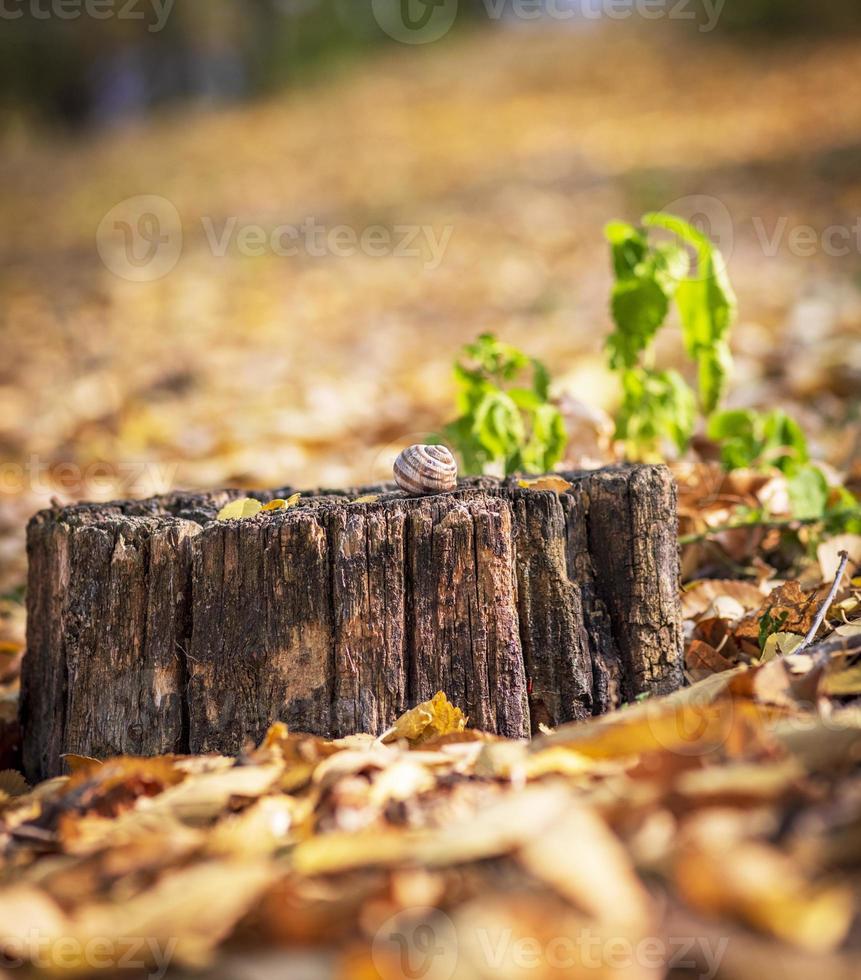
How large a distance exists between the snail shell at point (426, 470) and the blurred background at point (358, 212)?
0.85 metres

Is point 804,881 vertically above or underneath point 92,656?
underneath

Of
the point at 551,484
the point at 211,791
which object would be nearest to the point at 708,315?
the point at 551,484

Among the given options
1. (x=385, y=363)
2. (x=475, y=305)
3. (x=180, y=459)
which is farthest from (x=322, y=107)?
(x=180, y=459)

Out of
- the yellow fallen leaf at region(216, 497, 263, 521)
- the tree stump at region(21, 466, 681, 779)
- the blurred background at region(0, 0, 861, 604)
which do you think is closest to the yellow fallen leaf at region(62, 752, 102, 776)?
the tree stump at region(21, 466, 681, 779)

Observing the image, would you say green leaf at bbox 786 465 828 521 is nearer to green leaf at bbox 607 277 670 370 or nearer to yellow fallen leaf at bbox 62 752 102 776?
green leaf at bbox 607 277 670 370

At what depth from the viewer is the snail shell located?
6.09ft

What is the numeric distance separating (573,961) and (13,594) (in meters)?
2.60

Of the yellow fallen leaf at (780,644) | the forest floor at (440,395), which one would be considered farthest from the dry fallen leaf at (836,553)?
the yellow fallen leaf at (780,644)

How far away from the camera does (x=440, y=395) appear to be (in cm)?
434

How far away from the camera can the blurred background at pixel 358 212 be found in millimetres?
4125

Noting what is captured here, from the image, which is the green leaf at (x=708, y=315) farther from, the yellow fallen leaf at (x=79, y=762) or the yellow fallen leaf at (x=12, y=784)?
the yellow fallen leaf at (x=12, y=784)

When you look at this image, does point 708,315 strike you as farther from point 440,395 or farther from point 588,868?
point 440,395

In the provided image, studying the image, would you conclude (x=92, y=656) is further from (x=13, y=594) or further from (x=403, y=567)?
(x=13, y=594)

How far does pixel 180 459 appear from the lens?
13.1 ft
